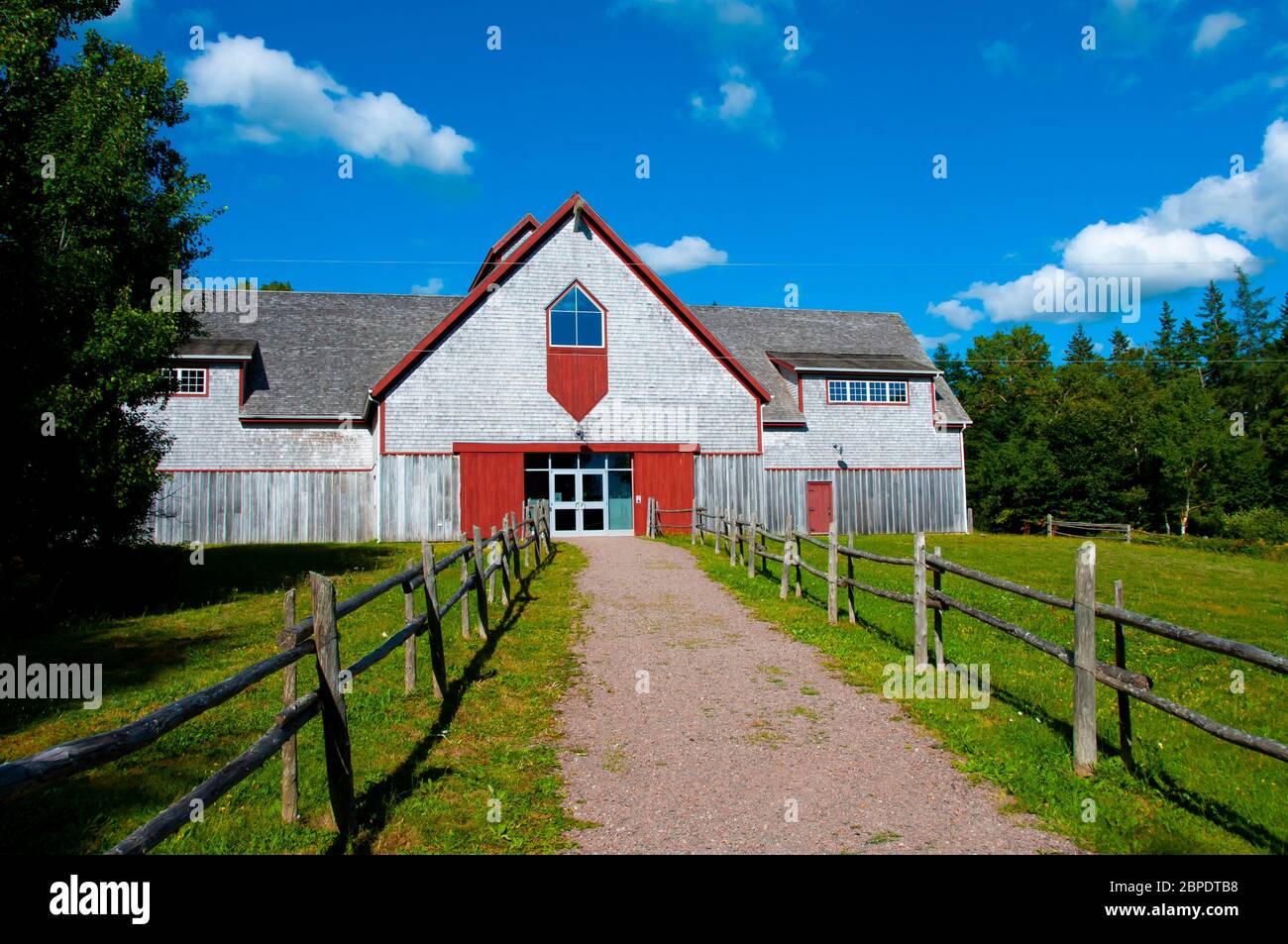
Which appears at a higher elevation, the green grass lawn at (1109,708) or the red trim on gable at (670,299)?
the red trim on gable at (670,299)

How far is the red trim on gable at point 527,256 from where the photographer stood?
975 inches

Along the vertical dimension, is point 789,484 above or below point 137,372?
below

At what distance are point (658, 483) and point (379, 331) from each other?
13.2 metres

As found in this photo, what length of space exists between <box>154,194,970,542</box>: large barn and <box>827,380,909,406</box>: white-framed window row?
85 cm

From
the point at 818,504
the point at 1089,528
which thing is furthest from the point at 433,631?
the point at 1089,528

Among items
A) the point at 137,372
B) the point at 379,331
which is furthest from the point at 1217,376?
the point at 137,372

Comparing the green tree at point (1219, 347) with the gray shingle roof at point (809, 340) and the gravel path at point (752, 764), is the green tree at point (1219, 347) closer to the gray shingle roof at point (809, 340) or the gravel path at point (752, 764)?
the gray shingle roof at point (809, 340)

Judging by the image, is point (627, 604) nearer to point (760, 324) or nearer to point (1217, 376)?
point (760, 324)

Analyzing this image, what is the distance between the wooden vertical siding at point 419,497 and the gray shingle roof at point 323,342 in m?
3.26

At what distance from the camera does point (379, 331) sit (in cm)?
3153

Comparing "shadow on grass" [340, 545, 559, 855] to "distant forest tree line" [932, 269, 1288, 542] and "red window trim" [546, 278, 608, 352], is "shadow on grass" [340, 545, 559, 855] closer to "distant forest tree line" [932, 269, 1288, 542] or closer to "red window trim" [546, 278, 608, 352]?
"red window trim" [546, 278, 608, 352]

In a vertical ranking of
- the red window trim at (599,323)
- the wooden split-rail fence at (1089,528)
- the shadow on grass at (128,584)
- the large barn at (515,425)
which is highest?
the red window trim at (599,323)

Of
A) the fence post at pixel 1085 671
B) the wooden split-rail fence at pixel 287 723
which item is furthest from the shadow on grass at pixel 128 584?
the fence post at pixel 1085 671

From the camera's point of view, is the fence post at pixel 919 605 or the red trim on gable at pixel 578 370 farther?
the red trim on gable at pixel 578 370
